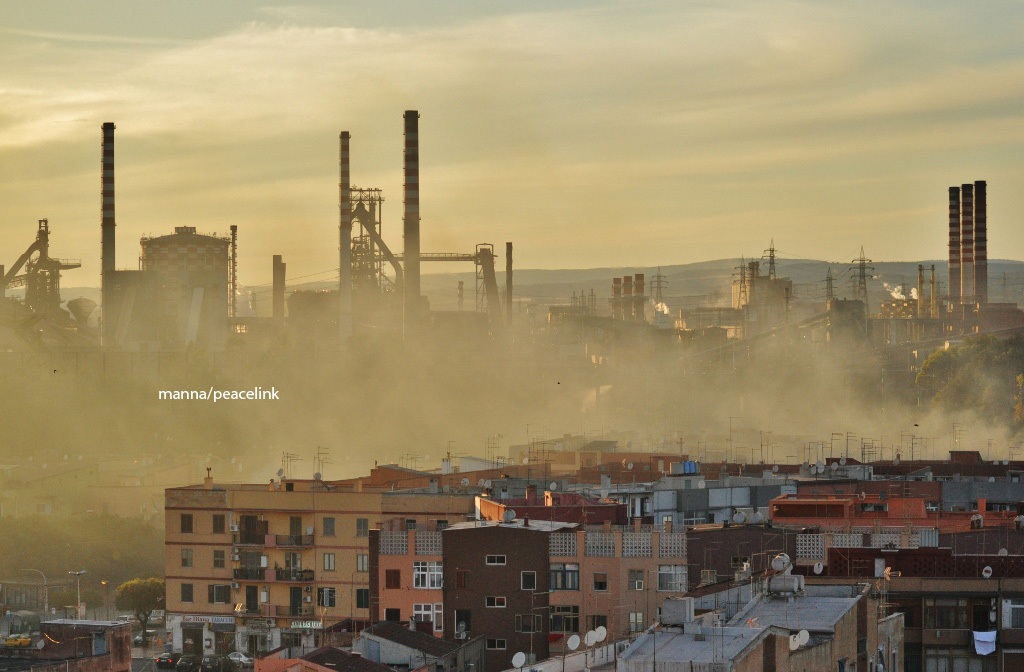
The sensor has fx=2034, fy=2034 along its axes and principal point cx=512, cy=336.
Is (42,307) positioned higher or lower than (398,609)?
higher

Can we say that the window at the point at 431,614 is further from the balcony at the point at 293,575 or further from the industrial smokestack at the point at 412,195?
the industrial smokestack at the point at 412,195

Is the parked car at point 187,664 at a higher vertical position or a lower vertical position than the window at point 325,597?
lower

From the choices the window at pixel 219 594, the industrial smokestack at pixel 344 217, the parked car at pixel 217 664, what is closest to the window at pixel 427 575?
the parked car at pixel 217 664

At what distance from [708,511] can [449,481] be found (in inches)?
176

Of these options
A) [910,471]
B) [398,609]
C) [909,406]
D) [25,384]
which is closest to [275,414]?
[25,384]

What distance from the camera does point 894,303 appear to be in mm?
80250

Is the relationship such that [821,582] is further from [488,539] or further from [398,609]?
[398,609]

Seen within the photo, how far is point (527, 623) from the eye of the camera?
1628 centimetres

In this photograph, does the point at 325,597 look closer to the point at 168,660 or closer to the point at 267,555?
the point at 267,555

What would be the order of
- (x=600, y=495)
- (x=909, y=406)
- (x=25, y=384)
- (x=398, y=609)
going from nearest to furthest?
(x=398, y=609) → (x=600, y=495) → (x=909, y=406) → (x=25, y=384)

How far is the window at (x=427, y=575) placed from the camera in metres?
17.5

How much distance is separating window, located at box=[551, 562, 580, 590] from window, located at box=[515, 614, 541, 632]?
0.46 metres

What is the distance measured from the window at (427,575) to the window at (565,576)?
115cm

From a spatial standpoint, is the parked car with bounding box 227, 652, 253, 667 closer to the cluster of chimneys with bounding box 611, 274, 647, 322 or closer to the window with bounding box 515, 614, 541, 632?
the window with bounding box 515, 614, 541, 632
